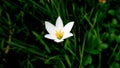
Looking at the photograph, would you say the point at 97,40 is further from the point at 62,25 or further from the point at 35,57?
the point at 35,57

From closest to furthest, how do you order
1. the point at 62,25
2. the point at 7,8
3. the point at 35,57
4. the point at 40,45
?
the point at 62,25 → the point at 35,57 → the point at 40,45 → the point at 7,8

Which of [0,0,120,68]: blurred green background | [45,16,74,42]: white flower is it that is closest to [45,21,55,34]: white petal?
[45,16,74,42]: white flower

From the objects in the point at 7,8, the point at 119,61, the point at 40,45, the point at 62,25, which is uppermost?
the point at 7,8

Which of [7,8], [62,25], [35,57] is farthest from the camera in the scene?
[7,8]

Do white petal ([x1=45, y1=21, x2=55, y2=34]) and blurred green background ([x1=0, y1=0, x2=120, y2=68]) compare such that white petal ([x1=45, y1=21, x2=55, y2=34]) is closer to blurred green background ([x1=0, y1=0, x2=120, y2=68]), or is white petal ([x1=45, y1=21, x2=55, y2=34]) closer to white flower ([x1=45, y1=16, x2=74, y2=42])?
white flower ([x1=45, y1=16, x2=74, y2=42])

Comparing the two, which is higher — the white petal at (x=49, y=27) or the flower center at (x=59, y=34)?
the white petal at (x=49, y=27)

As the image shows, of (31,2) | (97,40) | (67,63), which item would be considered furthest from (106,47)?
(31,2)

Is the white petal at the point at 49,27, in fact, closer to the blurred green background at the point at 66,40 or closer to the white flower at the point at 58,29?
the white flower at the point at 58,29

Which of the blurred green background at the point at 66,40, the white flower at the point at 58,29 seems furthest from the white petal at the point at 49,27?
the blurred green background at the point at 66,40
